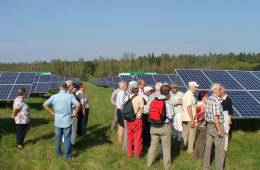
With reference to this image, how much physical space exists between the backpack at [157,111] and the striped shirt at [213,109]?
3.27ft

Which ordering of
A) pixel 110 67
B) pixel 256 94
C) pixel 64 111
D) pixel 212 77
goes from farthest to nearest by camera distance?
pixel 110 67 → pixel 212 77 → pixel 256 94 → pixel 64 111

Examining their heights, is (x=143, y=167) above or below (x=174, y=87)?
below

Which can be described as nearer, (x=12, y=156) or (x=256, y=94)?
(x=12, y=156)

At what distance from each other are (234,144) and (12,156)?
6766mm

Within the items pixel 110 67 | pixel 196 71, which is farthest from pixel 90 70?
pixel 196 71

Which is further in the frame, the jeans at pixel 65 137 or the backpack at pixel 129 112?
the jeans at pixel 65 137

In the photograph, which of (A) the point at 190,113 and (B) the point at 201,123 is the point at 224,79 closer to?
(A) the point at 190,113

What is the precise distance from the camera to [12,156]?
592 cm

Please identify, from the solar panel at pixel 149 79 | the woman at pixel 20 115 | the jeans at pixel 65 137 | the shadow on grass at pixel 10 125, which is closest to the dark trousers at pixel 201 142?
the jeans at pixel 65 137

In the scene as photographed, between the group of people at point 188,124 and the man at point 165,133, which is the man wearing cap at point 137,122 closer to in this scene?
the group of people at point 188,124

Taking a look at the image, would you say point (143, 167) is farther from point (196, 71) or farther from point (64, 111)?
point (196, 71)

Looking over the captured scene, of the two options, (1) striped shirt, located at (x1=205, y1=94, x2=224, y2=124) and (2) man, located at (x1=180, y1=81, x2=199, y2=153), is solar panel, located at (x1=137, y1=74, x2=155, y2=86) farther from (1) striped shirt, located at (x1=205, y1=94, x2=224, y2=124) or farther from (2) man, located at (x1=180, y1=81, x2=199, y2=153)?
(1) striped shirt, located at (x1=205, y1=94, x2=224, y2=124)

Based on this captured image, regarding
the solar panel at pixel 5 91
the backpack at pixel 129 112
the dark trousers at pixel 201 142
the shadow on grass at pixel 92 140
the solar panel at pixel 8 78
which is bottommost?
the shadow on grass at pixel 92 140

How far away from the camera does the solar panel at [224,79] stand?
374 inches
